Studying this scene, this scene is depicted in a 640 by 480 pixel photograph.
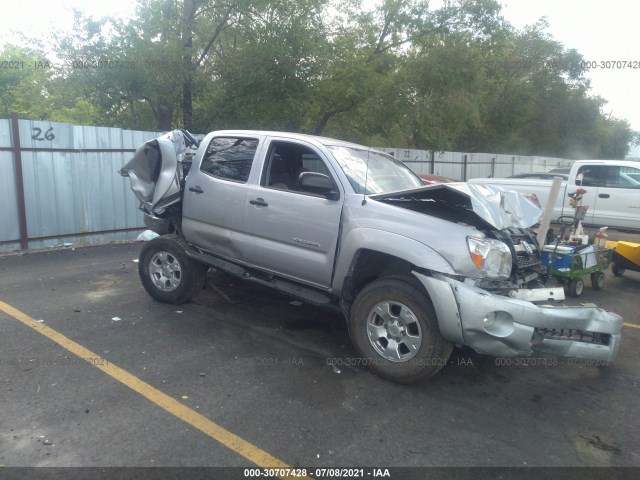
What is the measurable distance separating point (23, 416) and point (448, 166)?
1930cm

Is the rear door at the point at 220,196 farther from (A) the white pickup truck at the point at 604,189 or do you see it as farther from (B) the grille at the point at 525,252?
(A) the white pickup truck at the point at 604,189

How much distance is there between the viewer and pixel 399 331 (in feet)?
13.5

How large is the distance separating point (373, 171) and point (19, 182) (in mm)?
6617

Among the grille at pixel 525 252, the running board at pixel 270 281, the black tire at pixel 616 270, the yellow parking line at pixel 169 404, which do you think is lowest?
the black tire at pixel 616 270

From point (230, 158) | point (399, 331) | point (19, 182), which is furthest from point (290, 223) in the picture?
point (19, 182)

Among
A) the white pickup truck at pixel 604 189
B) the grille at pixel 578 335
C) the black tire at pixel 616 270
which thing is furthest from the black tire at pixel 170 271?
the white pickup truck at pixel 604 189

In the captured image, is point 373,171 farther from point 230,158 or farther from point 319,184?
point 230,158

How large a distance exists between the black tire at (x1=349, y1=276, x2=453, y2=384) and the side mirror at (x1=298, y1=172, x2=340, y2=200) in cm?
91

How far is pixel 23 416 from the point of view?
343 centimetres

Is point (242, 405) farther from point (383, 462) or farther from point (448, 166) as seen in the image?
point (448, 166)

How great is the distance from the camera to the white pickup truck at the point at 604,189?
433 inches

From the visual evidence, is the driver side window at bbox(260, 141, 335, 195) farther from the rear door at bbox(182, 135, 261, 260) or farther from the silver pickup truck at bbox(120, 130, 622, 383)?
the rear door at bbox(182, 135, 261, 260)

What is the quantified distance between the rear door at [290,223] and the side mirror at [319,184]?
0.05 m

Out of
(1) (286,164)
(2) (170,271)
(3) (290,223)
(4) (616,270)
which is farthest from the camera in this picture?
(4) (616,270)
